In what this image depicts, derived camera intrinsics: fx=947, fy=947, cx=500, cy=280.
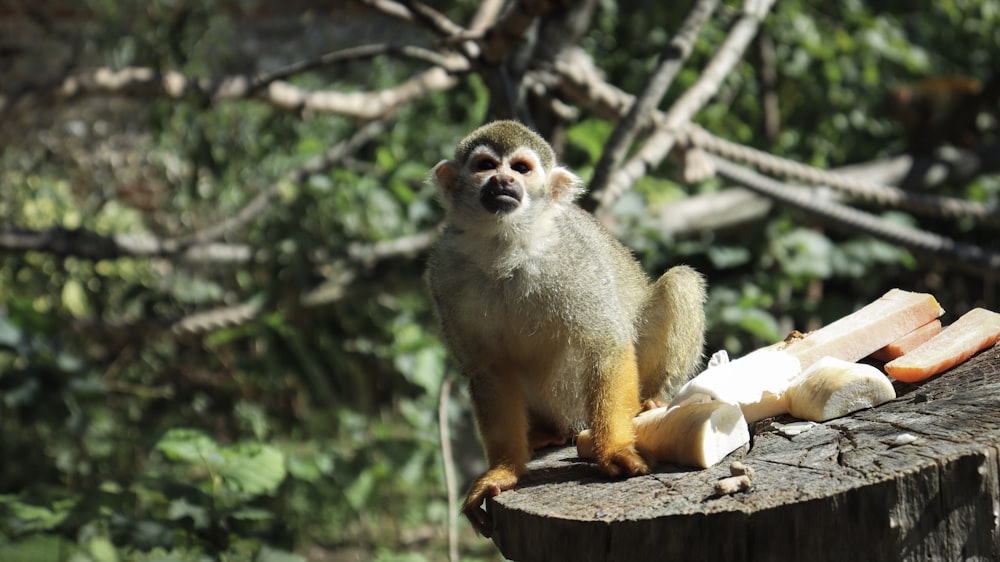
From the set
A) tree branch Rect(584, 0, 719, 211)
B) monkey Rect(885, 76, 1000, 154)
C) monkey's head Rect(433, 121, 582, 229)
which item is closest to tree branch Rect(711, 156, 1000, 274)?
tree branch Rect(584, 0, 719, 211)

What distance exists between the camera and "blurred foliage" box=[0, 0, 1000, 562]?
446 centimetres

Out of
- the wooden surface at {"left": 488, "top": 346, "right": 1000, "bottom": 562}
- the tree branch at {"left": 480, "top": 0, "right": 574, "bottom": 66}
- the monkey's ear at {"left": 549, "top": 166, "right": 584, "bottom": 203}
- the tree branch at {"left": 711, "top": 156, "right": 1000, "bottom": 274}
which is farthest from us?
the tree branch at {"left": 711, "top": 156, "right": 1000, "bottom": 274}

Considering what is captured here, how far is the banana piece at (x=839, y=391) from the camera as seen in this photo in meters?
2.03

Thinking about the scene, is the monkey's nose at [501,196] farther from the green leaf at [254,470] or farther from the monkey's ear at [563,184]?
the green leaf at [254,470]

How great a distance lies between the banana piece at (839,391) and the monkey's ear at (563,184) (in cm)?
88

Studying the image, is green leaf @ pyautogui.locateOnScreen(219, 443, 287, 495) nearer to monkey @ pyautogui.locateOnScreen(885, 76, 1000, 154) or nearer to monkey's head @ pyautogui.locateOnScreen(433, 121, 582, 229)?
monkey's head @ pyautogui.locateOnScreen(433, 121, 582, 229)

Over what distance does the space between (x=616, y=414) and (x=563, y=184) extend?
710mm

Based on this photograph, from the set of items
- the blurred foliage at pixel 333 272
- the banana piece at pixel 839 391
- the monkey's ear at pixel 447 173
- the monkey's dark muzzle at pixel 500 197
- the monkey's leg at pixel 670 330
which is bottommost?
the blurred foliage at pixel 333 272

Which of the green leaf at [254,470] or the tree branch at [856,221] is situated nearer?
the green leaf at [254,470]

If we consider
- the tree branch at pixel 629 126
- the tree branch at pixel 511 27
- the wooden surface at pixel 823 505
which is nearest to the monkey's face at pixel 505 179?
the tree branch at pixel 511 27

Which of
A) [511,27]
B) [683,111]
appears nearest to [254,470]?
[511,27]

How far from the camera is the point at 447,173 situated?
2664 mm

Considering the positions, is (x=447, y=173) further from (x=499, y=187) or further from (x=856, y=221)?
(x=856, y=221)

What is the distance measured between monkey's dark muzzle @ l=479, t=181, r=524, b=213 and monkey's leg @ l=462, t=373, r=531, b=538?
1.47 ft
